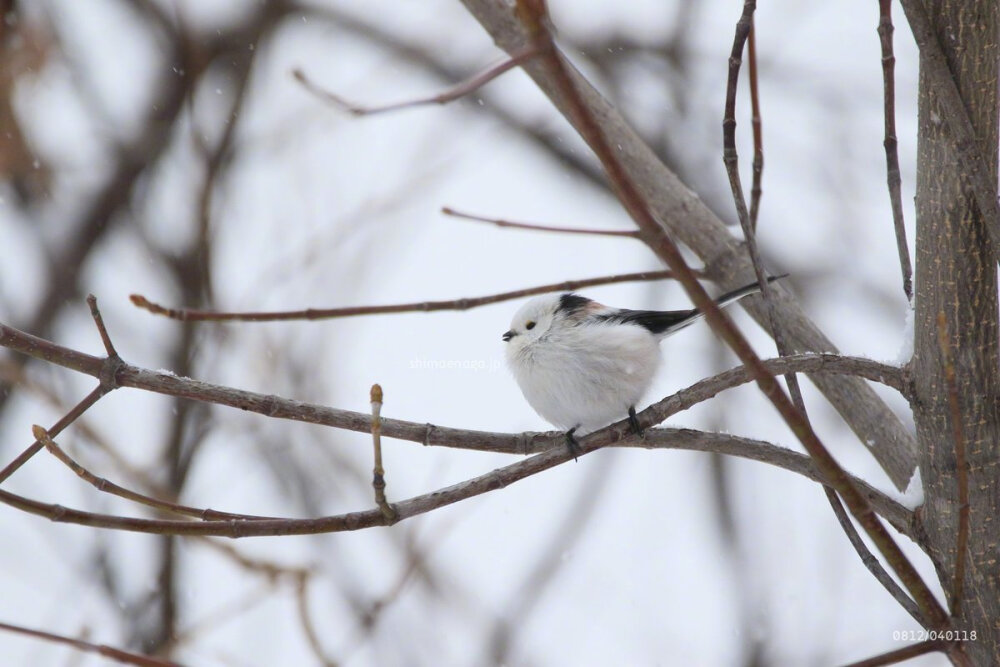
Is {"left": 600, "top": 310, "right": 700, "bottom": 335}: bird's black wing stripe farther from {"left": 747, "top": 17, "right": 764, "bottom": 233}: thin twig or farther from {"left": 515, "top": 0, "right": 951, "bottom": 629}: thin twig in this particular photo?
{"left": 515, "top": 0, "right": 951, "bottom": 629}: thin twig

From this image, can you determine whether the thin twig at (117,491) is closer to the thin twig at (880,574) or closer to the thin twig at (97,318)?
the thin twig at (97,318)

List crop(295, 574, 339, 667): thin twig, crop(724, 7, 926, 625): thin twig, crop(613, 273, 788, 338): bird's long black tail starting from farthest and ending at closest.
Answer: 1. crop(613, 273, 788, 338): bird's long black tail
2. crop(295, 574, 339, 667): thin twig
3. crop(724, 7, 926, 625): thin twig

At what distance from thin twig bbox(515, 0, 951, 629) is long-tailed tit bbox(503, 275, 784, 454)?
1.23 metres

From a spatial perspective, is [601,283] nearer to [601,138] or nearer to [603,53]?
[601,138]

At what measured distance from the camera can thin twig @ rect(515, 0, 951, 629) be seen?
84cm

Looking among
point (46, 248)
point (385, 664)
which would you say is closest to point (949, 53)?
point (385, 664)

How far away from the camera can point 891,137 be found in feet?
6.49

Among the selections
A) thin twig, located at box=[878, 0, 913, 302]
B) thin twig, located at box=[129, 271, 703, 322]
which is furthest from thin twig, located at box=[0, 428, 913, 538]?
thin twig, located at box=[878, 0, 913, 302]

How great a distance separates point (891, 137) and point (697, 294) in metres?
1.28

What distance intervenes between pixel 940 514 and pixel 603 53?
179 inches

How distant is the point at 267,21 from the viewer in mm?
4887

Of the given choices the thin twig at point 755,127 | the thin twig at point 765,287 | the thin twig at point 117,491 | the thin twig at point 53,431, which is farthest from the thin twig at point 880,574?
the thin twig at point 53,431

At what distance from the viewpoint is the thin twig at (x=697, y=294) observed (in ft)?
2.75

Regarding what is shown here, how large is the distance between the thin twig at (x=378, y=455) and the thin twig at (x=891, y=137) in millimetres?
1280
